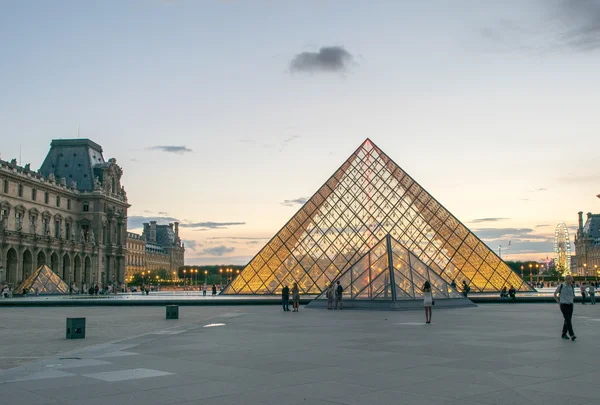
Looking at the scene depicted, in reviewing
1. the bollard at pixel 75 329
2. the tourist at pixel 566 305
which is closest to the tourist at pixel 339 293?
the bollard at pixel 75 329

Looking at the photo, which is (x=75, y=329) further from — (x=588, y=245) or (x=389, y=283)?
(x=588, y=245)

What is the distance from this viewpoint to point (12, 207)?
2697 inches

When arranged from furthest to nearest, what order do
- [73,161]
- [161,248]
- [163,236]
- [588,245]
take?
[163,236], [161,248], [588,245], [73,161]

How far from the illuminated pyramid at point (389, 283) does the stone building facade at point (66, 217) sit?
164 feet

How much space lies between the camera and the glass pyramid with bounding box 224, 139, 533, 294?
37.8 m

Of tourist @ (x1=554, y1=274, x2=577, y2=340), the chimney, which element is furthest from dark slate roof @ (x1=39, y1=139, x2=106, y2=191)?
tourist @ (x1=554, y1=274, x2=577, y2=340)

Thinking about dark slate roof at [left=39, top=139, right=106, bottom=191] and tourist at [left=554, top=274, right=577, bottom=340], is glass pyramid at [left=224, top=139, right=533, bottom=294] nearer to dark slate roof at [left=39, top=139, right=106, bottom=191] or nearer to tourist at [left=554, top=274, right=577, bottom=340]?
tourist at [left=554, top=274, right=577, bottom=340]

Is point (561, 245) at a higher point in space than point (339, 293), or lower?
higher

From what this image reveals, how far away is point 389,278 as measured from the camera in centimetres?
2388

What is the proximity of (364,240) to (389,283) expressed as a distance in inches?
605

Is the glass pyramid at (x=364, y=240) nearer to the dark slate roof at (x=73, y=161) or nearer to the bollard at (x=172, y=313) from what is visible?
the bollard at (x=172, y=313)

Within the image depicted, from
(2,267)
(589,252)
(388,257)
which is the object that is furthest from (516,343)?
(589,252)

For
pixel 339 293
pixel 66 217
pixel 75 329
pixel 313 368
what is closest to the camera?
pixel 313 368

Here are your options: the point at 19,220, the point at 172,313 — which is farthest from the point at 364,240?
the point at 19,220
